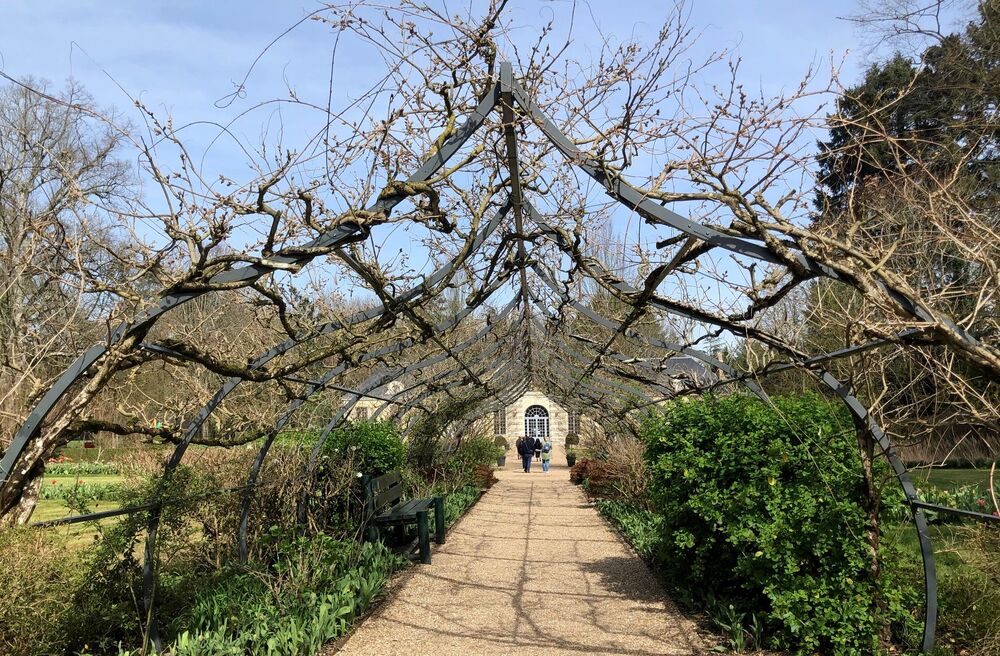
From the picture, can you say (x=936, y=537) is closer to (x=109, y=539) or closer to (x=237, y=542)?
(x=237, y=542)

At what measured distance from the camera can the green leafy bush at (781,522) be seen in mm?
4902

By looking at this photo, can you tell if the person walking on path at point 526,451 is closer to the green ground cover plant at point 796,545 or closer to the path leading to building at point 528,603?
the path leading to building at point 528,603

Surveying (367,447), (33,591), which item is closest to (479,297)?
(367,447)

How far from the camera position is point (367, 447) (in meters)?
8.78

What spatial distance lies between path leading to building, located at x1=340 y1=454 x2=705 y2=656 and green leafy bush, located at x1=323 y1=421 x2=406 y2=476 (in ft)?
4.39

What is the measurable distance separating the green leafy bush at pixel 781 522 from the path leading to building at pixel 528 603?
0.66 meters

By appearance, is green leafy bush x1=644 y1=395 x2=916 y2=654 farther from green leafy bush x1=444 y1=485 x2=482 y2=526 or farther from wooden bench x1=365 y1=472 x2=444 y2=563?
green leafy bush x1=444 y1=485 x2=482 y2=526

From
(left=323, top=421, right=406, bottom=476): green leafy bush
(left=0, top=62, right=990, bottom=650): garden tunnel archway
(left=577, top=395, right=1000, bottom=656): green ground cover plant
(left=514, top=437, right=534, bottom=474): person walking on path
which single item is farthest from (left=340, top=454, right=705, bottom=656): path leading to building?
(left=514, top=437, right=534, bottom=474): person walking on path

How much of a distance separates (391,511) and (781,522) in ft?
16.4

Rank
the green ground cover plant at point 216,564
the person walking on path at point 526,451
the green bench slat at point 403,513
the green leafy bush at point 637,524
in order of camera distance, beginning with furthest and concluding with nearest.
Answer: the person walking on path at point 526,451, the green leafy bush at point 637,524, the green bench slat at point 403,513, the green ground cover plant at point 216,564

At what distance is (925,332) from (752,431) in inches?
116

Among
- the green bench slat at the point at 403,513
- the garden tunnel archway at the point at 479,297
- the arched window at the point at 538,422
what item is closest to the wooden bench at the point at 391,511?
the green bench slat at the point at 403,513

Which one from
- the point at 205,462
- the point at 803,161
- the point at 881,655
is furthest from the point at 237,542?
the point at 803,161

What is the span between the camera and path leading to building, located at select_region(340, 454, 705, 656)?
556cm
